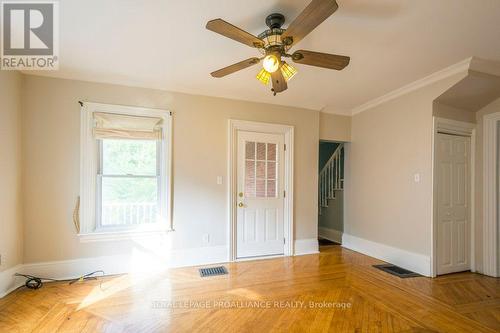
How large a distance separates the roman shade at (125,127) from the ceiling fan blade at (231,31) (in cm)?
206

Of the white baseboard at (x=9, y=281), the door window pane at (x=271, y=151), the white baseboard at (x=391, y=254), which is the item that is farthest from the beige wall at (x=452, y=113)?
the white baseboard at (x=9, y=281)

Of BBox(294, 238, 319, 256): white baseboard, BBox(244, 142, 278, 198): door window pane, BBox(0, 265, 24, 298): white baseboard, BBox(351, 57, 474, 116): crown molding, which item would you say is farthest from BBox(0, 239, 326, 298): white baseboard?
BBox(351, 57, 474, 116): crown molding

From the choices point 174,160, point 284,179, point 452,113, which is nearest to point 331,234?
point 284,179

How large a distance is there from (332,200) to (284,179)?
1.73m

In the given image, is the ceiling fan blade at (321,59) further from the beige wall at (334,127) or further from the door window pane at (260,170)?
the beige wall at (334,127)

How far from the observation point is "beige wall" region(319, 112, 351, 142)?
4.61m

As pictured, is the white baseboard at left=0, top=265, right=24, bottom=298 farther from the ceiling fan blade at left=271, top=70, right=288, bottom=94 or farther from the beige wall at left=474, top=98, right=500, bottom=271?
the beige wall at left=474, top=98, right=500, bottom=271

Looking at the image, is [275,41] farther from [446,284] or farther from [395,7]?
[446,284]

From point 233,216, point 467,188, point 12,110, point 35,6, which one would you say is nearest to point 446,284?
point 467,188

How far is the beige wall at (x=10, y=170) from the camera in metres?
2.67

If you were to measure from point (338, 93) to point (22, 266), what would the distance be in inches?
189

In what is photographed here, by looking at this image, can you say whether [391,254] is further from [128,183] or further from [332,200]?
[128,183]

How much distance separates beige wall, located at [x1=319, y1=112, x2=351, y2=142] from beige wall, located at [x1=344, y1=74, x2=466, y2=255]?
13 cm

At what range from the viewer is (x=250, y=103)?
405 centimetres
